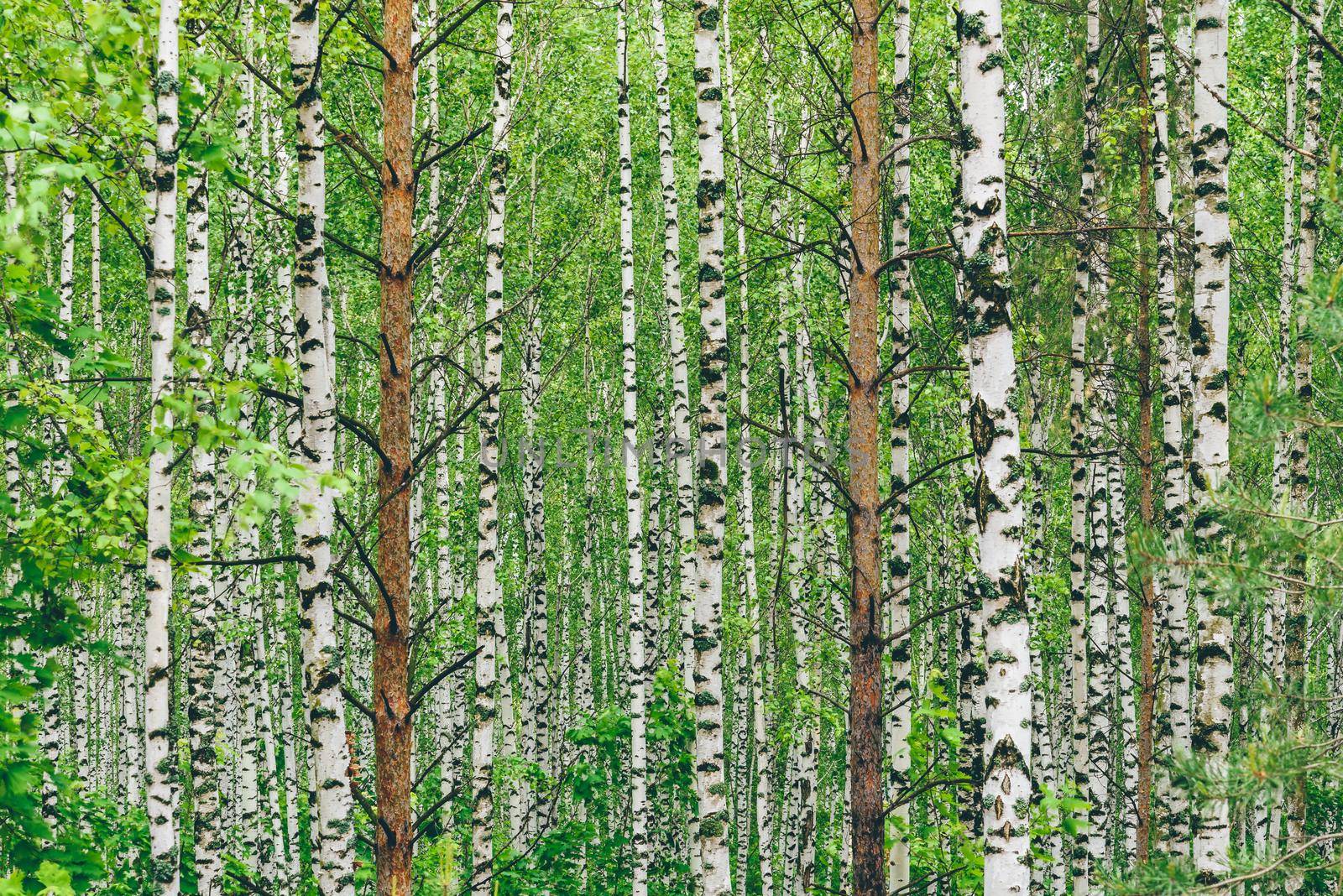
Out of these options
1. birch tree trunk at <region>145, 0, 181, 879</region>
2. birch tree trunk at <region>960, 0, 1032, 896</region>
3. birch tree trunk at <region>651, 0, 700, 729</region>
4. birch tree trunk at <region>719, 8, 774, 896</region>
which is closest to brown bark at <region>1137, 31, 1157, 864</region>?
birch tree trunk at <region>719, 8, 774, 896</region>

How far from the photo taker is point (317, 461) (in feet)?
18.8

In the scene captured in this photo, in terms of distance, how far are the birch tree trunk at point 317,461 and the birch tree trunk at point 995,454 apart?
10.8 feet

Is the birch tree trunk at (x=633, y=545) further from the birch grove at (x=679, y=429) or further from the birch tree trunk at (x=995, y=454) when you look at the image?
the birch tree trunk at (x=995, y=454)

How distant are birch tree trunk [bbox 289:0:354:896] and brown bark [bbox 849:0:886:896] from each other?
12.3 feet

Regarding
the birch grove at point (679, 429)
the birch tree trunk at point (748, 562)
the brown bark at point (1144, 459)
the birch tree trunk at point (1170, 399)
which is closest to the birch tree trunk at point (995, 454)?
the birch grove at point (679, 429)

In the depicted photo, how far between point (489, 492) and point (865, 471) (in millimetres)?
3445

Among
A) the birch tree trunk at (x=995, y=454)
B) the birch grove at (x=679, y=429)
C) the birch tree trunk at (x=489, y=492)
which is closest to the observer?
the birch tree trunk at (x=995, y=454)

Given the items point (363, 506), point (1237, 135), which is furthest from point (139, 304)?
point (1237, 135)

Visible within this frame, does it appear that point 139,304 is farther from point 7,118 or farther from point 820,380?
point 7,118

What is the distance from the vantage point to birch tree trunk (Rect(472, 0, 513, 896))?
9.18 meters

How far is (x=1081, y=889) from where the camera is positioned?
506 inches

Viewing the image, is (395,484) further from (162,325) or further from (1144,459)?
(1144,459)

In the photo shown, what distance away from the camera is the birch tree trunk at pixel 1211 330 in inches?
258

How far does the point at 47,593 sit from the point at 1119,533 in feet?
61.0
